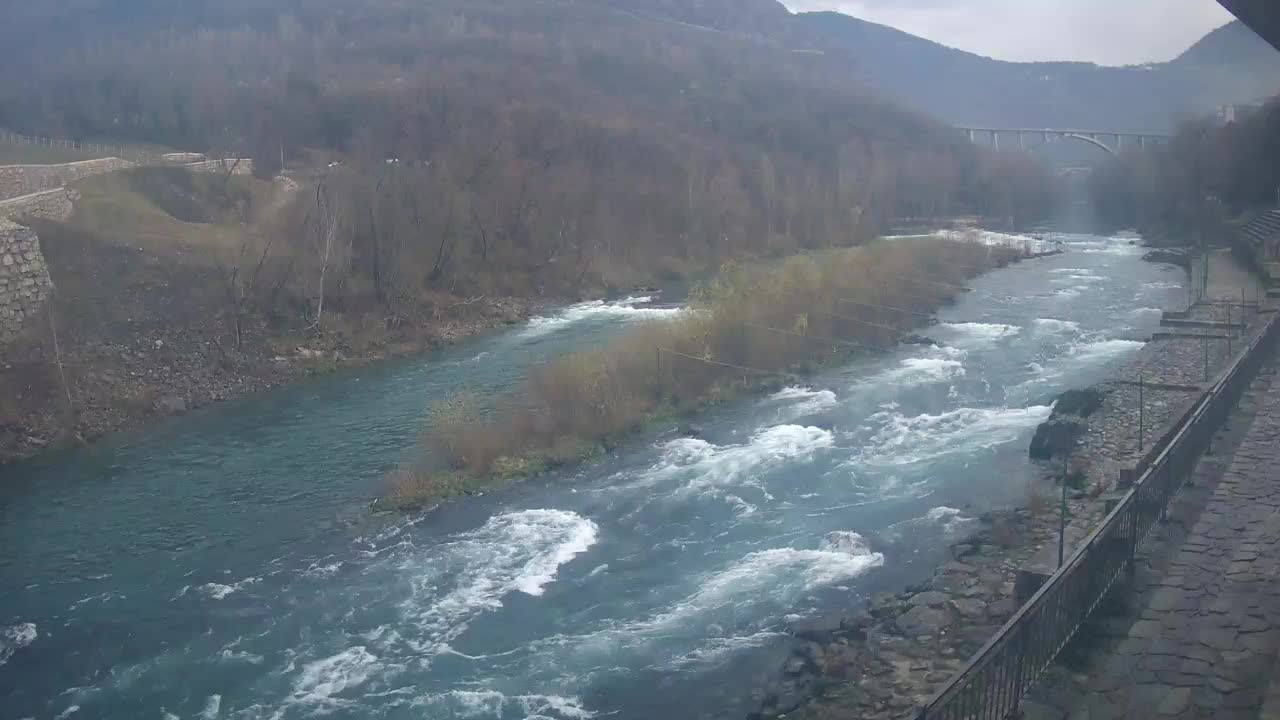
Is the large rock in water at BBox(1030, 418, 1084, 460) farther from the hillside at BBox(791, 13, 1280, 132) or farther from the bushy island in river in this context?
the hillside at BBox(791, 13, 1280, 132)

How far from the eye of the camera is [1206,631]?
18.2 feet

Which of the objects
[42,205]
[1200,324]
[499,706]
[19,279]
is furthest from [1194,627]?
[42,205]

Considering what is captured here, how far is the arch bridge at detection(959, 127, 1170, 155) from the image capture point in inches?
1932

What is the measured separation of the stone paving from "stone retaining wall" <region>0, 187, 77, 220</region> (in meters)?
22.7

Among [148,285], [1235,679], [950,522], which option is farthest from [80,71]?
[1235,679]

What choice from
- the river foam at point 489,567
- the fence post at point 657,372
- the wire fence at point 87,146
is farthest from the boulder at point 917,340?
the wire fence at point 87,146

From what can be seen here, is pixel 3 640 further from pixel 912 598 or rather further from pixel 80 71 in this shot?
pixel 80 71

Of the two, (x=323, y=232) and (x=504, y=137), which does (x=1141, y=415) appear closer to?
(x=323, y=232)

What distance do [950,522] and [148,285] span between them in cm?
1795

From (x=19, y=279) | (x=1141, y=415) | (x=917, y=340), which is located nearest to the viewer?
(x=1141, y=415)

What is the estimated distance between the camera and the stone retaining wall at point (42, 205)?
71.7ft

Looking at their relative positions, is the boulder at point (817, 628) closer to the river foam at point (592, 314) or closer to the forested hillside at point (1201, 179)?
the river foam at point (592, 314)

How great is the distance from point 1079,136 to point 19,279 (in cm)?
5004

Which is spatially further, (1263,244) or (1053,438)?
(1263,244)
